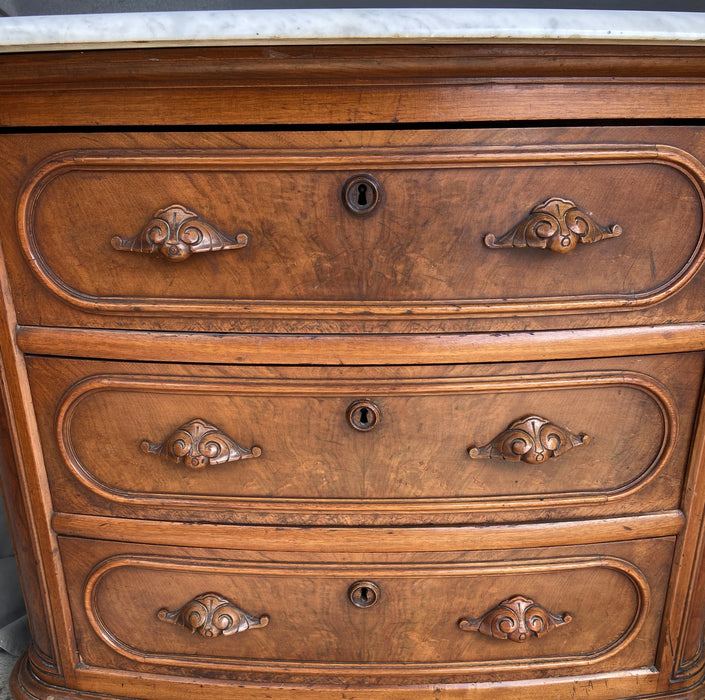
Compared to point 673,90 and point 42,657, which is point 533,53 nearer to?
point 673,90

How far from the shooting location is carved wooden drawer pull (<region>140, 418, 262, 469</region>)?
636 mm

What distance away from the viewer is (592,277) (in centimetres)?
61

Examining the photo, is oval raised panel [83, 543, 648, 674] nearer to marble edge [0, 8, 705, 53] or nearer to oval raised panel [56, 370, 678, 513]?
oval raised panel [56, 370, 678, 513]

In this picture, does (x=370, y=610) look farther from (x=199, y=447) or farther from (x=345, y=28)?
(x=345, y=28)

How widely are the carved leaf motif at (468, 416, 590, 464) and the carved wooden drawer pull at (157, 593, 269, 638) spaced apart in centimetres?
34

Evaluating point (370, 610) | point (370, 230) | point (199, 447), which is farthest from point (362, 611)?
point (370, 230)

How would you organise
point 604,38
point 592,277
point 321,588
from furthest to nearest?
point 321,588 < point 592,277 < point 604,38

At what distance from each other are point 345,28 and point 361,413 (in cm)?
37

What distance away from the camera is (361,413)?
65cm

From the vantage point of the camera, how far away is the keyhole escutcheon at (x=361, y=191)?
1.87ft

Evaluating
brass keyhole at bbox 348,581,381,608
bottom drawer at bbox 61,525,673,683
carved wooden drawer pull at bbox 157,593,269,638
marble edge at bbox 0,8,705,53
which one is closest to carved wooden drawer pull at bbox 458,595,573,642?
bottom drawer at bbox 61,525,673,683

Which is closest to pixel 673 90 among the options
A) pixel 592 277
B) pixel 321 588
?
pixel 592 277

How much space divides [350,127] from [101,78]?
0.78 ft

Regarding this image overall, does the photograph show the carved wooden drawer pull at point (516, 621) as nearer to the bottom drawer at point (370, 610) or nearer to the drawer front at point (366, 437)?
the bottom drawer at point (370, 610)
